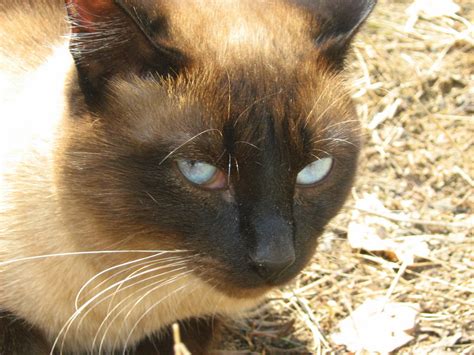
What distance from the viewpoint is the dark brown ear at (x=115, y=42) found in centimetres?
214

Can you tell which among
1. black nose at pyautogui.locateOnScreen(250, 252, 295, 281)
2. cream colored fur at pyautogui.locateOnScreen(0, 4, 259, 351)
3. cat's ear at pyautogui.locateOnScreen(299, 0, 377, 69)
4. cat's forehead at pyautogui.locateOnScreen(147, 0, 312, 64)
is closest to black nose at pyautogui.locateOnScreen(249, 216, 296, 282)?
black nose at pyautogui.locateOnScreen(250, 252, 295, 281)

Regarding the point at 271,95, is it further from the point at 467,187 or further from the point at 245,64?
the point at 467,187

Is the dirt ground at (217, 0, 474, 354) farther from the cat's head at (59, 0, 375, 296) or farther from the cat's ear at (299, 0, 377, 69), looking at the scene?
the cat's ear at (299, 0, 377, 69)

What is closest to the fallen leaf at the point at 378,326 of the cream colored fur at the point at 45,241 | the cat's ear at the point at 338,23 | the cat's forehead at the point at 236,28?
the cream colored fur at the point at 45,241

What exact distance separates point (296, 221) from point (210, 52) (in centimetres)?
50

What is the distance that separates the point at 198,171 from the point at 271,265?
0.30 meters

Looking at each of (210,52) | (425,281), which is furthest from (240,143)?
(425,281)

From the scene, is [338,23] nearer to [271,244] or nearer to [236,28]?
[236,28]

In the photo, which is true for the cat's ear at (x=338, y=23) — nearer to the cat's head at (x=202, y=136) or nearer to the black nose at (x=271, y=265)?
the cat's head at (x=202, y=136)

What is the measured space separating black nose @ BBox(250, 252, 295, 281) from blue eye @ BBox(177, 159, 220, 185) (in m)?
0.23

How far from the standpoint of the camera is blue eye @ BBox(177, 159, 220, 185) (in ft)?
7.18

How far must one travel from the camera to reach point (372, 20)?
4656 mm

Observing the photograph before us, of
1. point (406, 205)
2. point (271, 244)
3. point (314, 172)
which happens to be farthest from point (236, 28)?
point (406, 205)

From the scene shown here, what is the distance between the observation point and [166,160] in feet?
7.23
